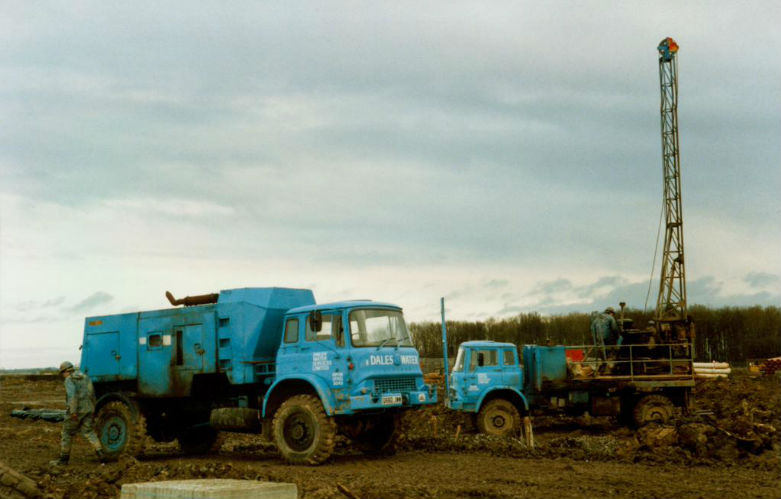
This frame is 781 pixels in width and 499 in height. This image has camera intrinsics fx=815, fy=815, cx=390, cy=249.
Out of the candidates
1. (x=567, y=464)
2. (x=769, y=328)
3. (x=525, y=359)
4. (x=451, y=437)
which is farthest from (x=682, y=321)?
(x=769, y=328)

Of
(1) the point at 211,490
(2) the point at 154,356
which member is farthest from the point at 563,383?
(1) the point at 211,490

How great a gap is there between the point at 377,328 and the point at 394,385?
106cm

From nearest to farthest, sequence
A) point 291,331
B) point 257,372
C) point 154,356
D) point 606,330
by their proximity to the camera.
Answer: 1. point 291,331
2. point 257,372
3. point 154,356
4. point 606,330

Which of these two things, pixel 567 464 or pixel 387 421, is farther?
pixel 387 421

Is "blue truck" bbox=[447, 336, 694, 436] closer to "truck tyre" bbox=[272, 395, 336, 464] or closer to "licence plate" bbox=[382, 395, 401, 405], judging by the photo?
"licence plate" bbox=[382, 395, 401, 405]

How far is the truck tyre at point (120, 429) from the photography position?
16.8m

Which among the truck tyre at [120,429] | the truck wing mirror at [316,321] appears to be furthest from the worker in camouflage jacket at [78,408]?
the truck wing mirror at [316,321]

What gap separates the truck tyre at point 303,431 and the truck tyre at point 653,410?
10.3m

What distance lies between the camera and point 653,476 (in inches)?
502

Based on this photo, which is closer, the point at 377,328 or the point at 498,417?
the point at 377,328

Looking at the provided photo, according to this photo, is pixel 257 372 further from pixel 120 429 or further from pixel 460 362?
pixel 460 362

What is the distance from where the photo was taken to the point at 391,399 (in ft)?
47.1

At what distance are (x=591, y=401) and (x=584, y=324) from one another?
41.9 m

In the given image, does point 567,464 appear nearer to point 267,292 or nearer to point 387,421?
point 387,421
